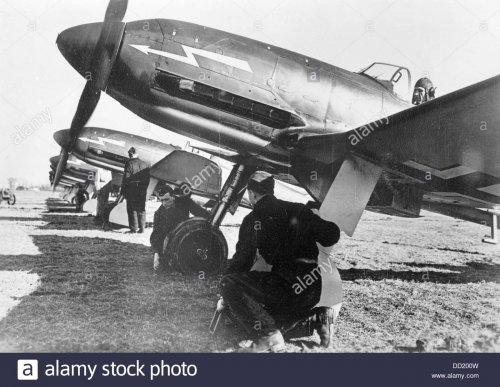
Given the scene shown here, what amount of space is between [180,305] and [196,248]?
50.5 inches

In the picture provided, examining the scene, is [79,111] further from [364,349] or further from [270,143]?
[364,349]

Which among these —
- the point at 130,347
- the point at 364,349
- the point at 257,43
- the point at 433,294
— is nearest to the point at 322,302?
the point at 364,349

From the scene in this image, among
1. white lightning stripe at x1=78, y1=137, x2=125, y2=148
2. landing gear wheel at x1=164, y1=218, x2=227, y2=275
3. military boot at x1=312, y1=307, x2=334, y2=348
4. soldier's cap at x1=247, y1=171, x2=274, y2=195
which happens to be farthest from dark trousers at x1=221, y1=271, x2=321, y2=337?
white lightning stripe at x1=78, y1=137, x2=125, y2=148

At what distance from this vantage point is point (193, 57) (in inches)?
180

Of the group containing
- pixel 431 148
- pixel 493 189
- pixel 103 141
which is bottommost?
pixel 493 189

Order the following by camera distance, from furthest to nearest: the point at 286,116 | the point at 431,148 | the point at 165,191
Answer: the point at 165,191 → the point at 286,116 → the point at 431,148

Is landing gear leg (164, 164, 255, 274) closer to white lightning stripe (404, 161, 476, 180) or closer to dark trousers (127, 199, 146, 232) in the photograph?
white lightning stripe (404, 161, 476, 180)

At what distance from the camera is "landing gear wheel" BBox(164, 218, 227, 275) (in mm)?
5191

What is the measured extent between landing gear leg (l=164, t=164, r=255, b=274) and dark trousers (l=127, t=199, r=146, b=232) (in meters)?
4.47

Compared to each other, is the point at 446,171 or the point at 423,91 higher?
the point at 423,91

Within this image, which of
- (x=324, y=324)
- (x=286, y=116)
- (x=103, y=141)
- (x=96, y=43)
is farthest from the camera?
(x=103, y=141)
